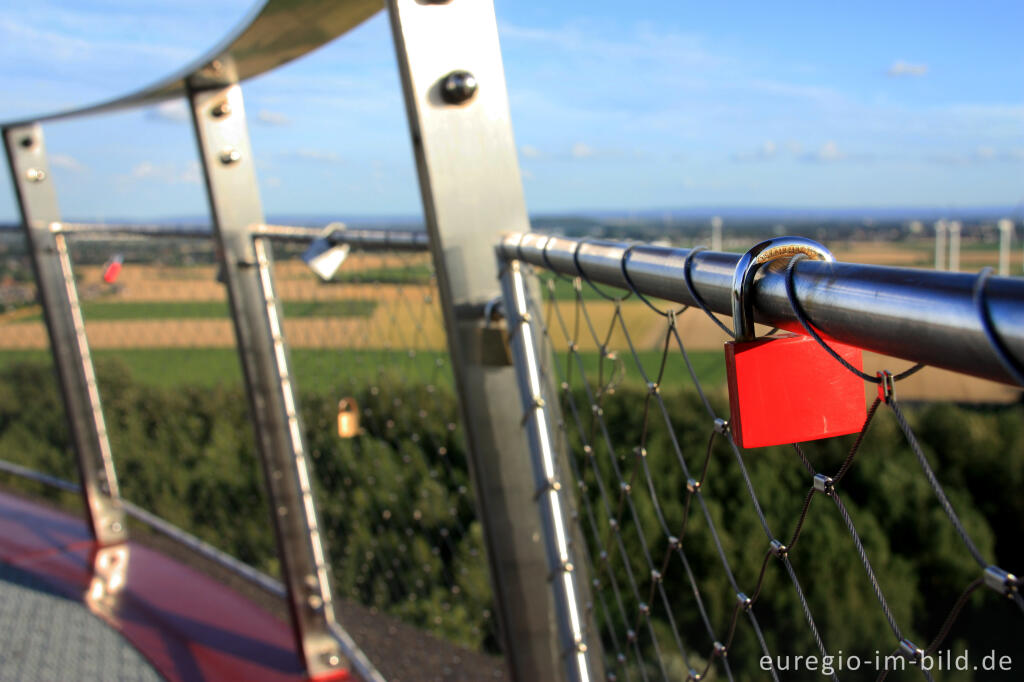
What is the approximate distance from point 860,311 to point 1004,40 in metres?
20.7

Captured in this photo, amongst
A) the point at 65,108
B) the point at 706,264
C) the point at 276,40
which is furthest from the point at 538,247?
the point at 65,108

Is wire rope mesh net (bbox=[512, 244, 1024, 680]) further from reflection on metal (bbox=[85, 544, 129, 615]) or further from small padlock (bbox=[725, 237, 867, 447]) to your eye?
small padlock (bbox=[725, 237, 867, 447])

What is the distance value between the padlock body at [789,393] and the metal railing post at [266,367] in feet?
5.00

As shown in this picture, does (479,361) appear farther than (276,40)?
No

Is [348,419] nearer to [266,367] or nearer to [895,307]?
[266,367]

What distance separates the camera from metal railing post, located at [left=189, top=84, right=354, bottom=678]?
1.73 metres

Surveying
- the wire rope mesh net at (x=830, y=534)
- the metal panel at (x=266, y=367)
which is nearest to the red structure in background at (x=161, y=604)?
the metal panel at (x=266, y=367)

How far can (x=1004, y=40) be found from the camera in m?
17.3

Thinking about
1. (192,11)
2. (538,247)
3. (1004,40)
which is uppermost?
(192,11)

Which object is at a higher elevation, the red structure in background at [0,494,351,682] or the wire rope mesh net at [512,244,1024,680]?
the red structure in background at [0,494,351,682]

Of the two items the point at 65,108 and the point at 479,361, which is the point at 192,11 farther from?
the point at 479,361

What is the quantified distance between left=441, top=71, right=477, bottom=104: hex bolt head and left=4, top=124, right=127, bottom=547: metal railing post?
209 cm

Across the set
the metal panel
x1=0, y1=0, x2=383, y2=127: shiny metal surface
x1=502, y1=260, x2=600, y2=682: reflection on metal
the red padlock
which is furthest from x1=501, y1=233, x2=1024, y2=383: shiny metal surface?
the red padlock

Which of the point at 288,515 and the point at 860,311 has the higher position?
the point at 860,311
